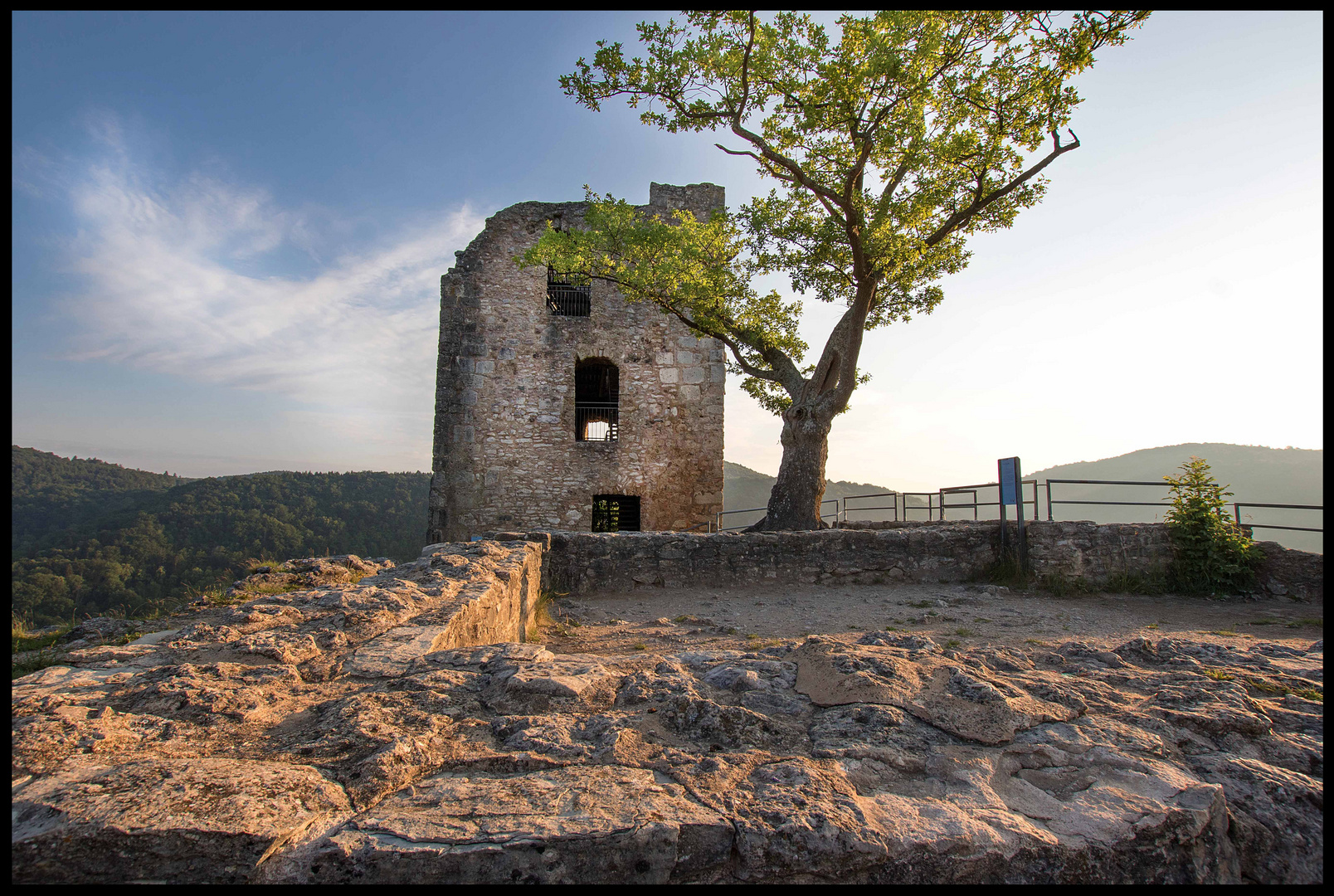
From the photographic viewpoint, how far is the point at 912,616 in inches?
212

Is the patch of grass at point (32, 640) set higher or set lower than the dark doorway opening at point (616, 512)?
lower

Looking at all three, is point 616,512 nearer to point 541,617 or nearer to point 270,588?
point 541,617

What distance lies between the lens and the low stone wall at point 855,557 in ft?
21.2

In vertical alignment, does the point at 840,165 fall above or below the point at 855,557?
above

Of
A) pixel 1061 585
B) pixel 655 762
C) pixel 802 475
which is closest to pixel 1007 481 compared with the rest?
pixel 1061 585

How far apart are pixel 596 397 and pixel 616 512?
3.52 meters

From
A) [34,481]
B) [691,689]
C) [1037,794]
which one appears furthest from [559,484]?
[34,481]

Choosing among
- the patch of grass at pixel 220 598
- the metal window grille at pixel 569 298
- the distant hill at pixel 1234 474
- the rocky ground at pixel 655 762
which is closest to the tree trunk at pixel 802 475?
the metal window grille at pixel 569 298

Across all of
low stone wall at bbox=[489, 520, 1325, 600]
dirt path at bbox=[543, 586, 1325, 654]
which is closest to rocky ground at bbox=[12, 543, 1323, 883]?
dirt path at bbox=[543, 586, 1325, 654]

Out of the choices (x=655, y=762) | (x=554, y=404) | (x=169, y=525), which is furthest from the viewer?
(x=169, y=525)

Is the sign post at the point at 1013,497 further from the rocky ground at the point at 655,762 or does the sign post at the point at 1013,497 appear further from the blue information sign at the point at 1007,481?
the rocky ground at the point at 655,762

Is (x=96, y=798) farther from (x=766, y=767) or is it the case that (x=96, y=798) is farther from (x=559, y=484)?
(x=559, y=484)

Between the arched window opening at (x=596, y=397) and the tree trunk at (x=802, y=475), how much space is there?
4049 mm

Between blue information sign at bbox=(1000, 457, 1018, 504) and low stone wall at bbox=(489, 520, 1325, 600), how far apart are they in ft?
1.22
